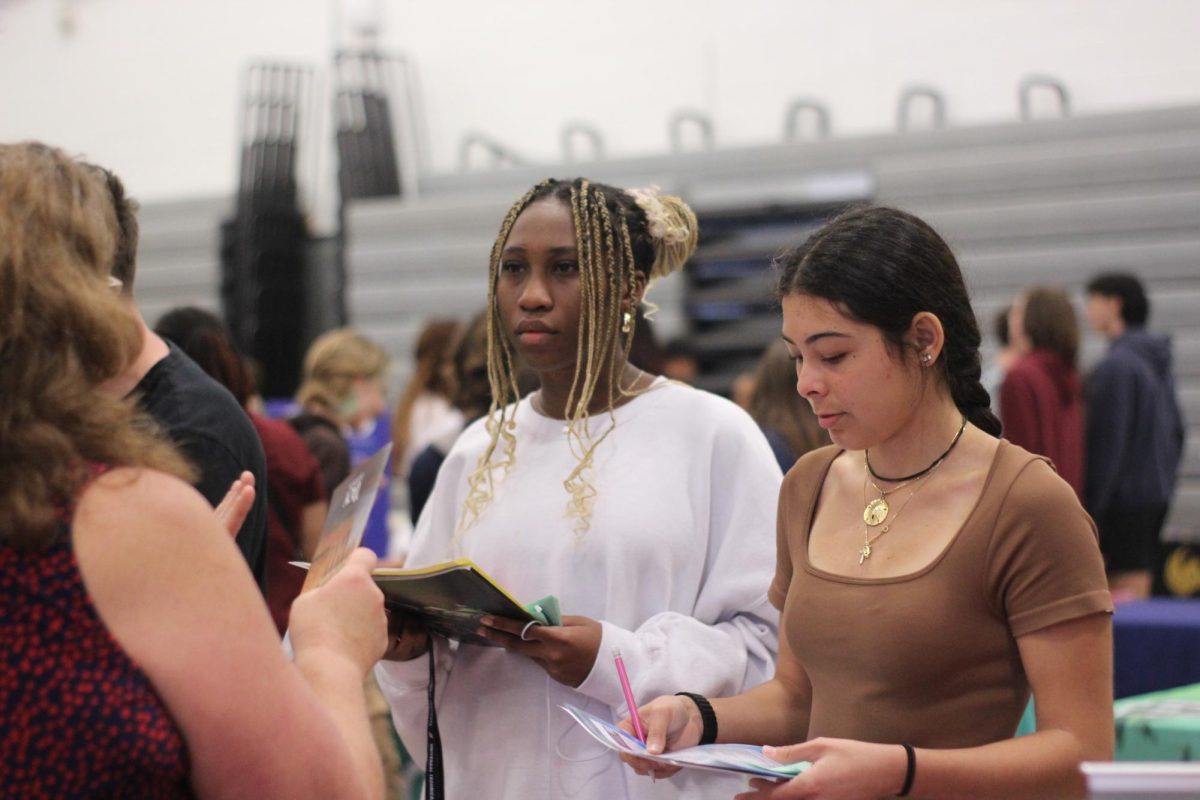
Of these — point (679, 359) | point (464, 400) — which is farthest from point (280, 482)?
point (679, 359)

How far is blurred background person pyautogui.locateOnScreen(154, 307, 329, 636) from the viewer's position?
3172mm

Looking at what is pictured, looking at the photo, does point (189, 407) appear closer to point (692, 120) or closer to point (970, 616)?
point (970, 616)

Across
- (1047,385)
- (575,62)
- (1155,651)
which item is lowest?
(1155,651)

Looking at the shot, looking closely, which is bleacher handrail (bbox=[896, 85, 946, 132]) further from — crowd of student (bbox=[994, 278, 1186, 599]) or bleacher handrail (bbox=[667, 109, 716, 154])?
crowd of student (bbox=[994, 278, 1186, 599])

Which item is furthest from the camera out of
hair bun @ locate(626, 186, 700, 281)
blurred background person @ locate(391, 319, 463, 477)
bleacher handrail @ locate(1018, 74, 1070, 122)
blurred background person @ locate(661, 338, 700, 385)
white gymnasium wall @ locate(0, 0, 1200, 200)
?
white gymnasium wall @ locate(0, 0, 1200, 200)

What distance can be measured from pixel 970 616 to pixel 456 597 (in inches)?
26.2

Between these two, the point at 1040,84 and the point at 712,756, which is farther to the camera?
the point at 1040,84

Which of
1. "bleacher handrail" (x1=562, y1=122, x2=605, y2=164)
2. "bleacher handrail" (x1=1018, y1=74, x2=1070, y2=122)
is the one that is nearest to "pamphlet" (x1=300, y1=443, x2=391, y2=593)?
"bleacher handrail" (x1=1018, y1=74, x2=1070, y2=122)

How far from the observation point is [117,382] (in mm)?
1842

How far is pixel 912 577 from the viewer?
1616mm

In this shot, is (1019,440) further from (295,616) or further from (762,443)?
(295,616)

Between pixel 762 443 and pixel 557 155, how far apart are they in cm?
662

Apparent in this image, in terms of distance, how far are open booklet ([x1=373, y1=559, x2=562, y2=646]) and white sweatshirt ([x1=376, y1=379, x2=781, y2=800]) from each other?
128 mm

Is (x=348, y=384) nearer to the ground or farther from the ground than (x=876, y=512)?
nearer to the ground
